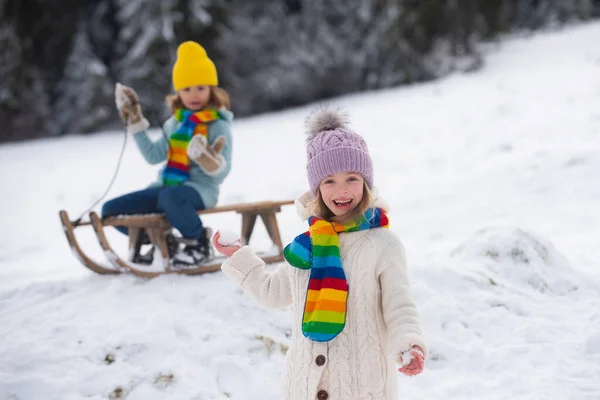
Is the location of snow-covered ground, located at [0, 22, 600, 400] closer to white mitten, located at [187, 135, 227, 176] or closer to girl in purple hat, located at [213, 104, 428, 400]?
white mitten, located at [187, 135, 227, 176]

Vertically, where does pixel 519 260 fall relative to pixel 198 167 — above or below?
below

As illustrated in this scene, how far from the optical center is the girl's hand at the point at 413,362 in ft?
5.74

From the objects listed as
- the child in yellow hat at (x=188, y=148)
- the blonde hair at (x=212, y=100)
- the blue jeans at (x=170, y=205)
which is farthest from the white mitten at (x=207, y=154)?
the blonde hair at (x=212, y=100)

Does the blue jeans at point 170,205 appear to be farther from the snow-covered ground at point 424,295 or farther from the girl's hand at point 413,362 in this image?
the girl's hand at point 413,362

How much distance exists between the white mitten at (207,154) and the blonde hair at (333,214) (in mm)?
1867

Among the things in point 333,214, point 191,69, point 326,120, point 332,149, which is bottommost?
point 333,214

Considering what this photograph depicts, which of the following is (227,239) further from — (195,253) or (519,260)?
(519,260)

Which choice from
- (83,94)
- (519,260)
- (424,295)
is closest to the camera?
(424,295)

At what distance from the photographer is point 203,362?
297cm

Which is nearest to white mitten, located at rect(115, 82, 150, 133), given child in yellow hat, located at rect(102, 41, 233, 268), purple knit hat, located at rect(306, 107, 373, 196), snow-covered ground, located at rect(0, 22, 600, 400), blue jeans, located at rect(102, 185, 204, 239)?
child in yellow hat, located at rect(102, 41, 233, 268)

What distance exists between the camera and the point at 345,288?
1903 mm

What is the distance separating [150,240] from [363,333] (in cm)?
252

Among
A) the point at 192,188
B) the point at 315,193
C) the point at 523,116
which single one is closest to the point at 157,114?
the point at 523,116

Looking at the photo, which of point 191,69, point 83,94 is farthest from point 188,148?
point 83,94
